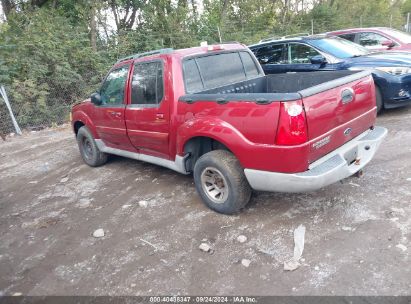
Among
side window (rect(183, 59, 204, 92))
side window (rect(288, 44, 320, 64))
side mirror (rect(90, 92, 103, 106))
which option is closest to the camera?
side window (rect(183, 59, 204, 92))

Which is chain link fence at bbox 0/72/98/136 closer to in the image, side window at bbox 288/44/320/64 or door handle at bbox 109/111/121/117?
door handle at bbox 109/111/121/117

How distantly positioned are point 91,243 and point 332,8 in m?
21.7

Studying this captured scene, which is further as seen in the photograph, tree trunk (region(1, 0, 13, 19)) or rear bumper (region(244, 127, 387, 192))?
tree trunk (region(1, 0, 13, 19))

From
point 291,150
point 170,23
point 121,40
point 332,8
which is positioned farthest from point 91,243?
point 332,8

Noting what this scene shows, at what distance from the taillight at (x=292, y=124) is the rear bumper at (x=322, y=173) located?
0.32m

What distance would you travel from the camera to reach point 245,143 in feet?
10.4

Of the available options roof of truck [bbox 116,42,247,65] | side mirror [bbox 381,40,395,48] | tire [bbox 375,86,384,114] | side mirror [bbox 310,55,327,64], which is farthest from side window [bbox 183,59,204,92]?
side mirror [bbox 381,40,395,48]

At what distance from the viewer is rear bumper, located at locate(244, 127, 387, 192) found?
2979 millimetres

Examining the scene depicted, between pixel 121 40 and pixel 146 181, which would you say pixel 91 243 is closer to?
pixel 146 181

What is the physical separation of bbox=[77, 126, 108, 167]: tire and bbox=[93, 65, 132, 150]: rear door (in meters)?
0.38

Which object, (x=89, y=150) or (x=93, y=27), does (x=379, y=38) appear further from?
(x=93, y=27)

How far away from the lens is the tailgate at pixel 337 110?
2939mm

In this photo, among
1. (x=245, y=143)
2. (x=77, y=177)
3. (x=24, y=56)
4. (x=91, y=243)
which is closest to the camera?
(x=245, y=143)

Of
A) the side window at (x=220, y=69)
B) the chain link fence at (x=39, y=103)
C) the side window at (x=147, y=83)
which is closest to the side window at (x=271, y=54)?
the side window at (x=220, y=69)
